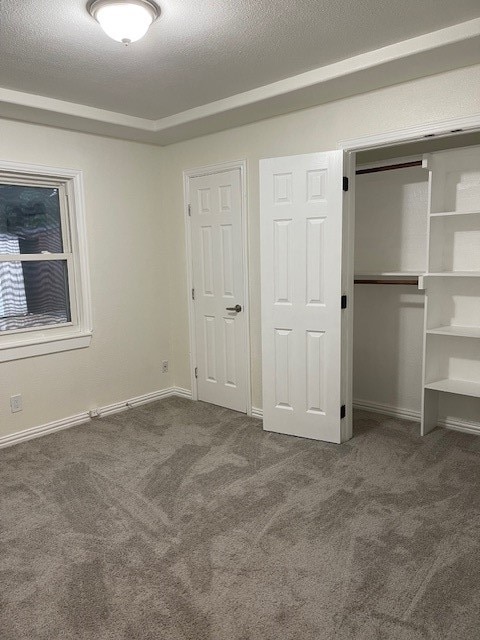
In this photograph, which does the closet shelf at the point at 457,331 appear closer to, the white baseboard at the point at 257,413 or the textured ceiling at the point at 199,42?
the white baseboard at the point at 257,413

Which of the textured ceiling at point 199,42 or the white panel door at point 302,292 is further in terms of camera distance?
the white panel door at point 302,292

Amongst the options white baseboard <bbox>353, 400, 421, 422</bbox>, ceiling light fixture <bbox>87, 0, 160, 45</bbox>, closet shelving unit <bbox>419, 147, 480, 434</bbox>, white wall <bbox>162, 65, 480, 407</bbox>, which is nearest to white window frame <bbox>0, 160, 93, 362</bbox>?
white wall <bbox>162, 65, 480, 407</bbox>

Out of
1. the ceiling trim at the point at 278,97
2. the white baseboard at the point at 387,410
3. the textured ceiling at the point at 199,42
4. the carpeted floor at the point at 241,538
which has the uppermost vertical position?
the textured ceiling at the point at 199,42

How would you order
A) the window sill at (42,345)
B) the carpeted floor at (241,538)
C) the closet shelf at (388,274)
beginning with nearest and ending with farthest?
1. the carpeted floor at (241,538)
2. the window sill at (42,345)
3. the closet shelf at (388,274)

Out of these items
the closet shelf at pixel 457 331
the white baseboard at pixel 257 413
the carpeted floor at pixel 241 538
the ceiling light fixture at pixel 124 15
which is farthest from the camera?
the white baseboard at pixel 257 413

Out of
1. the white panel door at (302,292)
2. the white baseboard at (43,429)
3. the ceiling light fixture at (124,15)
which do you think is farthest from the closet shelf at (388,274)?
the white baseboard at (43,429)

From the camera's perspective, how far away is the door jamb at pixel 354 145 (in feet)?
9.46

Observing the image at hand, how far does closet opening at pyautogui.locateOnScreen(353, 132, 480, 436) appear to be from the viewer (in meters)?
3.52

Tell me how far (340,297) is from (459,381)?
121 cm

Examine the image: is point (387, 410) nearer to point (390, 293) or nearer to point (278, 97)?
point (390, 293)

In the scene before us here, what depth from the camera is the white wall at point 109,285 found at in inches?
148

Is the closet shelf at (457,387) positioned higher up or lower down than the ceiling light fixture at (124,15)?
lower down

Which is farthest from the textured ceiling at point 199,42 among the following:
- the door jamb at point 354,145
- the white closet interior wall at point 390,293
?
the white closet interior wall at point 390,293

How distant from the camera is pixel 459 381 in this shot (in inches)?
145
